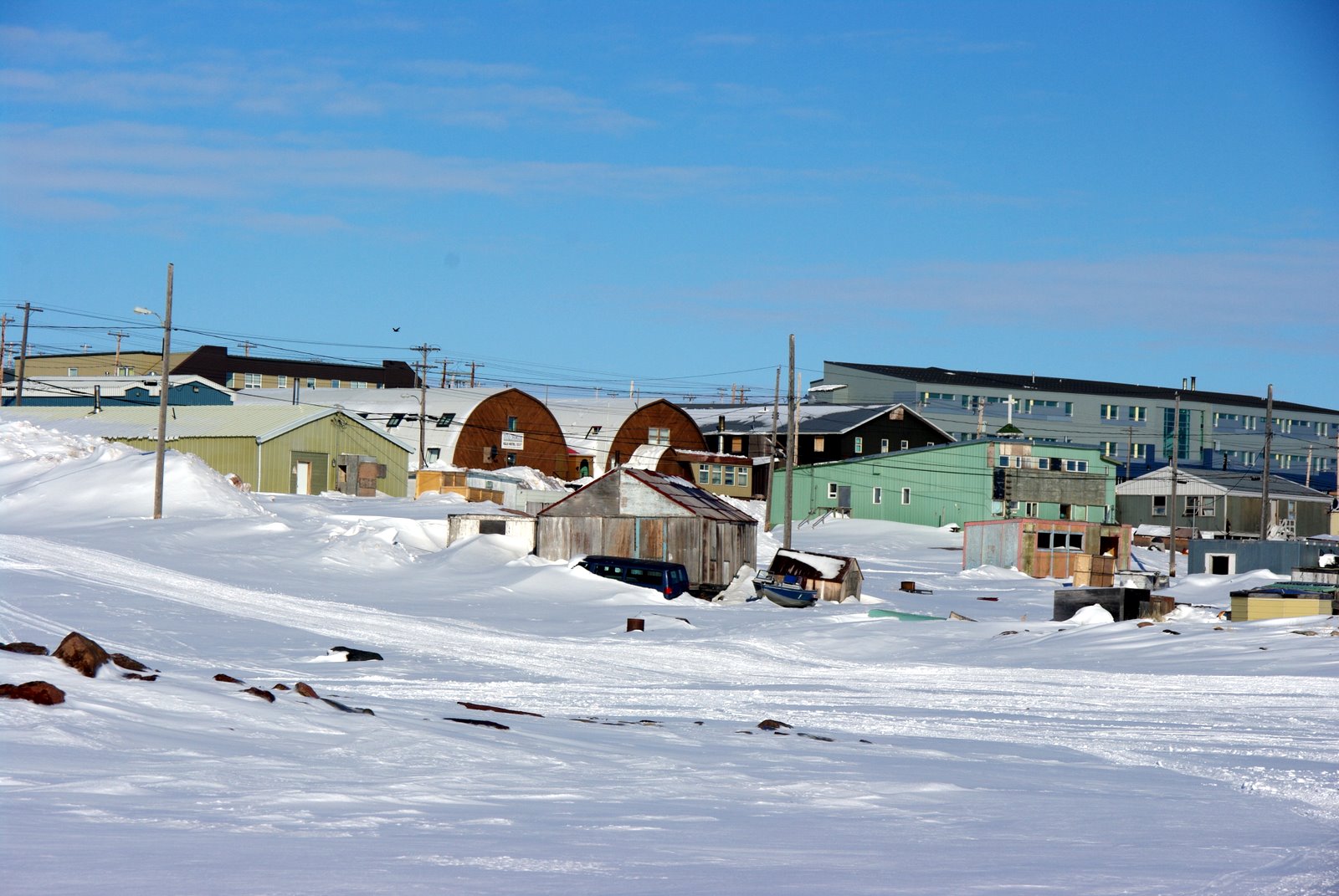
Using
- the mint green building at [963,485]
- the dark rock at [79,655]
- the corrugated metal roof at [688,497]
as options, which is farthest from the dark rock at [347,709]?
the mint green building at [963,485]

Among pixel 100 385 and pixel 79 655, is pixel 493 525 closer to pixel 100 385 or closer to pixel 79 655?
Result: pixel 79 655

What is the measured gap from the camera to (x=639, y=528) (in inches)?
1652

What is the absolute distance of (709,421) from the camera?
10675 cm

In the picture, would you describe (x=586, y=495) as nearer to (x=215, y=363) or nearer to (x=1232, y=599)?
(x=1232, y=599)

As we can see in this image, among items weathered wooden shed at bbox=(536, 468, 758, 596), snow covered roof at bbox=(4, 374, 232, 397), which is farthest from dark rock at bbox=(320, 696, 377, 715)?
snow covered roof at bbox=(4, 374, 232, 397)

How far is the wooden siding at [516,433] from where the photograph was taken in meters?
82.2

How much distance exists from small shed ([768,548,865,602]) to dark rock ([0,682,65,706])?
97.4 feet

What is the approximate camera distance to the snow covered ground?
8.41m

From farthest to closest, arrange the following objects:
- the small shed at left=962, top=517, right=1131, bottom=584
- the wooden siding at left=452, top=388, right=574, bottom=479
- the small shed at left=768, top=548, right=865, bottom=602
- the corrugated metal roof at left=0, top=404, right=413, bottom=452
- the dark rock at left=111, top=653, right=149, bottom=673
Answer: the wooden siding at left=452, top=388, right=574, bottom=479, the corrugated metal roof at left=0, top=404, right=413, bottom=452, the small shed at left=962, top=517, right=1131, bottom=584, the small shed at left=768, top=548, right=865, bottom=602, the dark rock at left=111, top=653, right=149, bottom=673

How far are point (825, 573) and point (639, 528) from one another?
19.4 ft

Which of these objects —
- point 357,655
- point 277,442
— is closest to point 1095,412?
point 277,442

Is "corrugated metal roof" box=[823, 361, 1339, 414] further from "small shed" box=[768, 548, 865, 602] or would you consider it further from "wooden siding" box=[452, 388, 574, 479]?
"small shed" box=[768, 548, 865, 602]

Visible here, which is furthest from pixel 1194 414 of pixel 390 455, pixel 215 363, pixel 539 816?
pixel 539 816

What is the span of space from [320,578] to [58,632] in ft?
47.5
